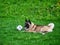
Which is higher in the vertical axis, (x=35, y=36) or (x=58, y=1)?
(x=35, y=36)

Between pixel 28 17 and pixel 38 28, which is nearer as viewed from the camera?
pixel 38 28

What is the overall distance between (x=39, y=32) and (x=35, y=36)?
60cm

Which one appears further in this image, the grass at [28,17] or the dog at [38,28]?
the dog at [38,28]

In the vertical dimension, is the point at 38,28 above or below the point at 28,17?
above

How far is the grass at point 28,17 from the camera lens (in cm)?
1197

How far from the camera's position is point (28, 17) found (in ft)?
51.3

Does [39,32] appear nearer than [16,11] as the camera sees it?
Yes

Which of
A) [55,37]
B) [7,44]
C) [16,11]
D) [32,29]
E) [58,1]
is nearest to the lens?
[7,44]

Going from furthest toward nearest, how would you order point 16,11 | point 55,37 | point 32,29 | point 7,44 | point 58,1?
1. point 58,1
2. point 16,11
3. point 32,29
4. point 55,37
5. point 7,44

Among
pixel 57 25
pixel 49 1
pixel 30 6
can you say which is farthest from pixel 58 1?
pixel 57 25

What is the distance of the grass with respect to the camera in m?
12.0

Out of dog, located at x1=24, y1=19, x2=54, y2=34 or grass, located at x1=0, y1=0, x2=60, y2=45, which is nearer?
grass, located at x1=0, y1=0, x2=60, y2=45

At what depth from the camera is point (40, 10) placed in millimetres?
16922

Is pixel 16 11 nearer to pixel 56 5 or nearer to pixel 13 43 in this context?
pixel 56 5
